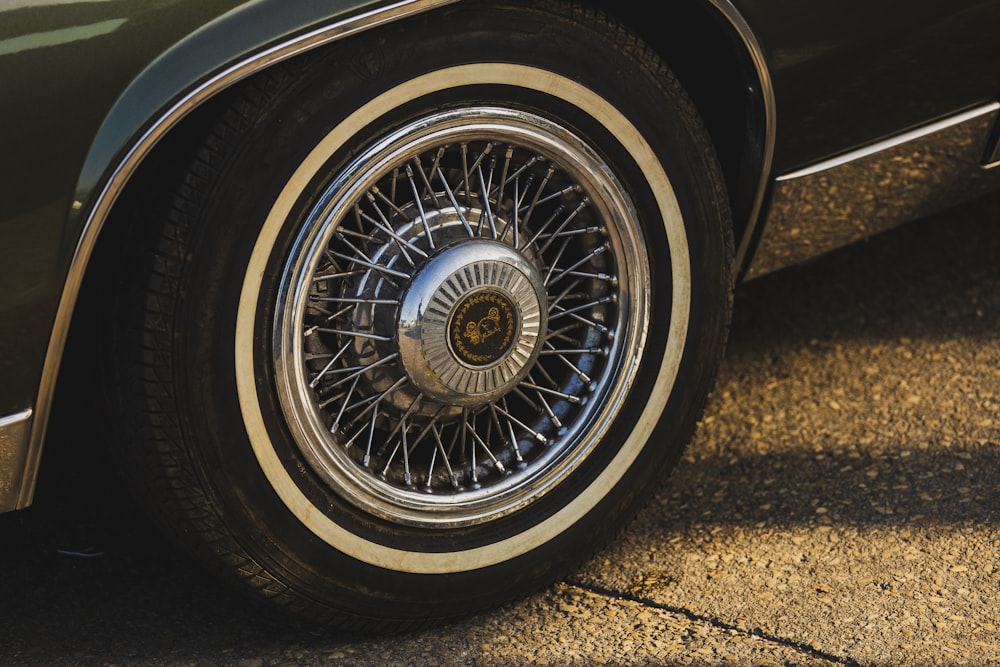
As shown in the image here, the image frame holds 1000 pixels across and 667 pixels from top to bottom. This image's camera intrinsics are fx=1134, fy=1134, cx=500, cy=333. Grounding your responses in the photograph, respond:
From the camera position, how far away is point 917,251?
127 inches

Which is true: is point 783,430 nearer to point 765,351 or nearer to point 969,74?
point 765,351

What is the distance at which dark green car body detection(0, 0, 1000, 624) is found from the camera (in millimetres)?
1438

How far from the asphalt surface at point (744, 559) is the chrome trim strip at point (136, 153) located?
33 centimetres

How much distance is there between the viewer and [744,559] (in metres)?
2.15

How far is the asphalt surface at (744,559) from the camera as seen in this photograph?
75.8 inches

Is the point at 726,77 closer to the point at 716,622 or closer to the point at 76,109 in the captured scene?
the point at 716,622

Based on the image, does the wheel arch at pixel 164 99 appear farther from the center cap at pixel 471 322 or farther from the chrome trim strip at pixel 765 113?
the center cap at pixel 471 322

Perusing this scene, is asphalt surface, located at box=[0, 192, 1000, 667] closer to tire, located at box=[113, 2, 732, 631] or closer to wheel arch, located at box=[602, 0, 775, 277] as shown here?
tire, located at box=[113, 2, 732, 631]

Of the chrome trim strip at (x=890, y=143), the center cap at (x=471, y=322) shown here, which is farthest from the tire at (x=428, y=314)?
the chrome trim strip at (x=890, y=143)

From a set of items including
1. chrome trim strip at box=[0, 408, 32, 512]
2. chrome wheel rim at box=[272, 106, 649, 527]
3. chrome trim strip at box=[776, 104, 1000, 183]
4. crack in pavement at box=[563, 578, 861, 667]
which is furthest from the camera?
chrome trim strip at box=[776, 104, 1000, 183]

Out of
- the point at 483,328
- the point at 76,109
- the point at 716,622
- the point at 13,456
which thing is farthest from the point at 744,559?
the point at 76,109

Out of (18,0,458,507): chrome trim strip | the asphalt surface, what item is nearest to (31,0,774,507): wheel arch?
(18,0,458,507): chrome trim strip

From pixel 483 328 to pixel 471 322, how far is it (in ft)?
0.08

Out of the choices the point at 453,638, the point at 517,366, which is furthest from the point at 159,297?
the point at 453,638
